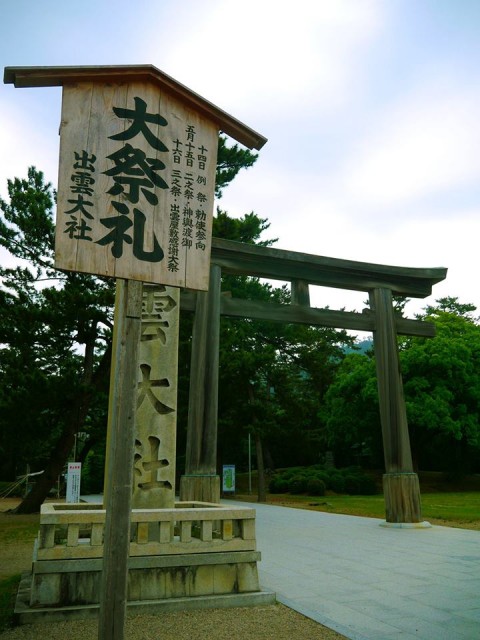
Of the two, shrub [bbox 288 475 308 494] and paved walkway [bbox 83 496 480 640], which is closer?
paved walkway [bbox 83 496 480 640]

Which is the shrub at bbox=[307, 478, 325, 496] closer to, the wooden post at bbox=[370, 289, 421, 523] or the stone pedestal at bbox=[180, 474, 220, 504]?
the wooden post at bbox=[370, 289, 421, 523]

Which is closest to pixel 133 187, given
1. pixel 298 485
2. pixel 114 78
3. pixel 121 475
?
pixel 114 78

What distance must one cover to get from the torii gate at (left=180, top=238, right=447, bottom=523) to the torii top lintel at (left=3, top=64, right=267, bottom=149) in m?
6.08

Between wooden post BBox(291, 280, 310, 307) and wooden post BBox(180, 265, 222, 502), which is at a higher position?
wooden post BBox(291, 280, 310, 307)

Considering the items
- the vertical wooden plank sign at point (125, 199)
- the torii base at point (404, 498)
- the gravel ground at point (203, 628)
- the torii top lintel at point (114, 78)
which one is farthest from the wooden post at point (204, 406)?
the torii top lintel at point (114, 78)

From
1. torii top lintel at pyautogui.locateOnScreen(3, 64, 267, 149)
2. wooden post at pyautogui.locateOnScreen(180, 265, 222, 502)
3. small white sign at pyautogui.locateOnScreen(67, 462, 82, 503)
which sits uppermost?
torii top lintel at pyautogui.locateOnScreen(3, 64, 267, 149)

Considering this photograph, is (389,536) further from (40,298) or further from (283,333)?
(283,333)

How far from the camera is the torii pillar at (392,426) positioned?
11062 mm

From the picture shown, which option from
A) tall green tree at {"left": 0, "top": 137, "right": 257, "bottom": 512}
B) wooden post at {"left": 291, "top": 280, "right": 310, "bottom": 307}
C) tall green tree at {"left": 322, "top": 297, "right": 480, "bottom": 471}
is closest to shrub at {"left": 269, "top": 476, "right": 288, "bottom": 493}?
tall green tree at {"left": 322, "top": 297, "right": 480, "bottom": 471}

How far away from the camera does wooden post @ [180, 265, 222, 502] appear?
9164mm

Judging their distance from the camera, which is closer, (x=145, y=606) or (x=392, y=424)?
(x=145, y=606)

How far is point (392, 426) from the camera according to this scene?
11.5 meters

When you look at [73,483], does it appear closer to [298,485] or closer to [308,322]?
[308,322]

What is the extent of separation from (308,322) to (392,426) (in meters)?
2.86
